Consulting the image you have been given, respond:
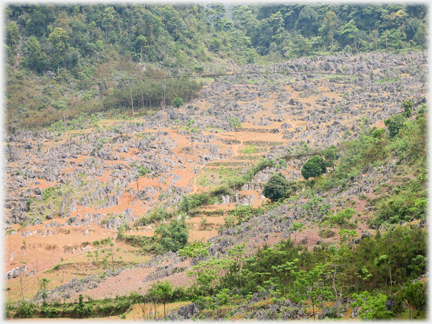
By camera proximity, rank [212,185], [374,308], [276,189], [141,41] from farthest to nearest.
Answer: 1. [141,41]
2. [212,185]
3. [276,189]
4. [374,308]

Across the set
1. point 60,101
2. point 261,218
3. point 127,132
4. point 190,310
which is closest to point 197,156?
point 127,132

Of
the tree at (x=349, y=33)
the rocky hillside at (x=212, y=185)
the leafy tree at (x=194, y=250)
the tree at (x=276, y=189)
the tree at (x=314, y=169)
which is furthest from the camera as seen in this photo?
the tree at (x=349, y=33)

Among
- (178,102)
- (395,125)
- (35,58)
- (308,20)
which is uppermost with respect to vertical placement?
(308,20)

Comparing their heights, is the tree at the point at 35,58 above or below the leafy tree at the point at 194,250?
above

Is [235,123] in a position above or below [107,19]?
below

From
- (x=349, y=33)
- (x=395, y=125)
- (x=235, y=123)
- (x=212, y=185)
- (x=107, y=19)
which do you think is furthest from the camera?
(x=349, y=33)

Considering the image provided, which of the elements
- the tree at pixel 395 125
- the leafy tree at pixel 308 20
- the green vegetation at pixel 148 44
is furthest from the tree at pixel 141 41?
the tree at pixel 395 125

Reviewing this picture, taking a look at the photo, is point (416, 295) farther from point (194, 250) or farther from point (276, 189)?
point (276, 189)

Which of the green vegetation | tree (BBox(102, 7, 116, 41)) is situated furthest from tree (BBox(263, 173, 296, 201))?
tree (BBox(102, 7, 116, 41))

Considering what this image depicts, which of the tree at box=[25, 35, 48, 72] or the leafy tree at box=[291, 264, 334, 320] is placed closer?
the leafy tree at box=[291, 264, 334, 320]

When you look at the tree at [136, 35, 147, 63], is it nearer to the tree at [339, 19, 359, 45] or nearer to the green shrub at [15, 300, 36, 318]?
the tree at [339, 19, 359, 45]

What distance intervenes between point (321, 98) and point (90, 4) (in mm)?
29442

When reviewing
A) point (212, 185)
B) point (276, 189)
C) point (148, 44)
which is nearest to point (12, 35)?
point (148, 44)

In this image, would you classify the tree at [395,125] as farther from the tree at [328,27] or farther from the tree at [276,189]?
the tree at [328,27]
